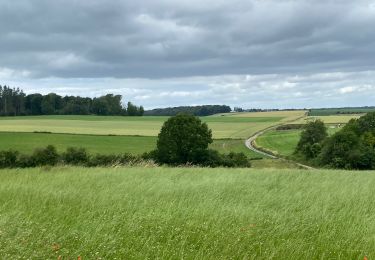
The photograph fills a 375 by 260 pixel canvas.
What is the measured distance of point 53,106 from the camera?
156625 mm

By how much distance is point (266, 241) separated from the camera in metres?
6.18

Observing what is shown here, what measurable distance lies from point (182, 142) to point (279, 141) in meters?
36.6

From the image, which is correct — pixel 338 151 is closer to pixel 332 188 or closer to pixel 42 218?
pixel 332 188

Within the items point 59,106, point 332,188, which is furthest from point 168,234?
point 59,106

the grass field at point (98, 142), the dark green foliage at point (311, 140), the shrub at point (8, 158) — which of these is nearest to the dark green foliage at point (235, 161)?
the grass field at point (98, 142)

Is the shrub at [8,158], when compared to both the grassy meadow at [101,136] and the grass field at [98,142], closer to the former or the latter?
the grassy meadow at [101,136]

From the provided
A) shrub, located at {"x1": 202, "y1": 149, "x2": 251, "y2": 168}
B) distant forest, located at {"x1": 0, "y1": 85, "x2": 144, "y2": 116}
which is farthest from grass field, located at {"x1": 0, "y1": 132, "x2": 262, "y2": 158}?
distant forest, located at {"x1": 0, "y1": 85, "x2": 144, "y2": 116}

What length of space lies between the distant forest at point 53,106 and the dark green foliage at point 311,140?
277ft

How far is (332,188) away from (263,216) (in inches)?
203

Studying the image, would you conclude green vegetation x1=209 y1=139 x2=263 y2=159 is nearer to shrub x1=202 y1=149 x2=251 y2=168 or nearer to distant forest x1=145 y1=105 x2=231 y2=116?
shrub x1=202 y1=149 x2=251 y2=168

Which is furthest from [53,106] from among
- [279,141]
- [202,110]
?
[279,141]

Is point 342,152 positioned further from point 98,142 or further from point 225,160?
point 98,142

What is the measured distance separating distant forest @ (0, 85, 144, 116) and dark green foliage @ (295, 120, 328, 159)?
277 ft

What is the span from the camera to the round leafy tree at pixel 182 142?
58.8 m
